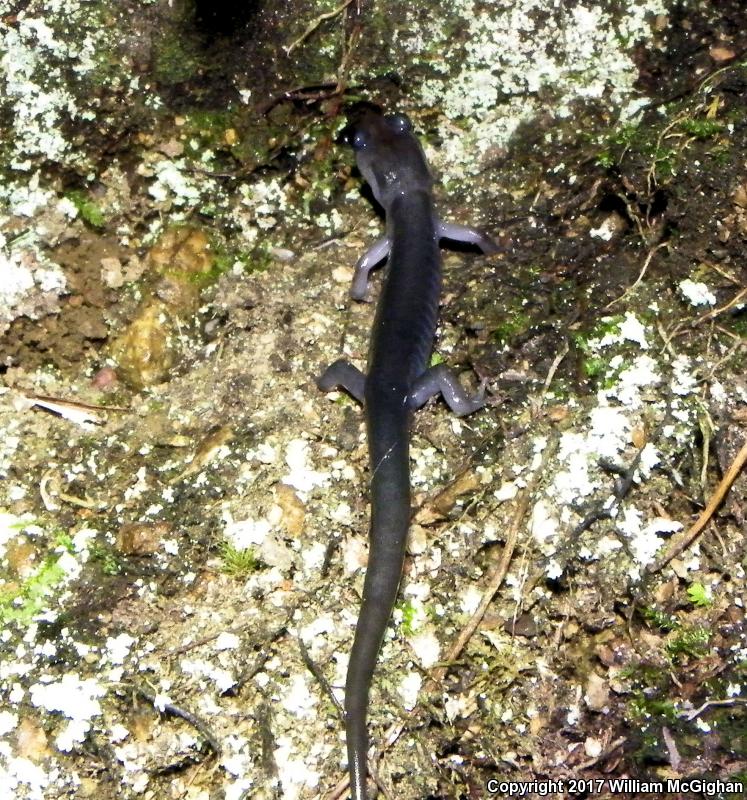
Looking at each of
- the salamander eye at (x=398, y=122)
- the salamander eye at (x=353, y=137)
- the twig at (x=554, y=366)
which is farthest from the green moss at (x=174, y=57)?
the twig at (x=554, y=366)

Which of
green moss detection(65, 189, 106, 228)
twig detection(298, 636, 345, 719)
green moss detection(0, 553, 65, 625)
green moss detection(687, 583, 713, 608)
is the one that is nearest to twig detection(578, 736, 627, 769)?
green moss detection(687, 583, 713, 608)

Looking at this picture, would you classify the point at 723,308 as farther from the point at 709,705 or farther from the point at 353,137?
the point at 353,137

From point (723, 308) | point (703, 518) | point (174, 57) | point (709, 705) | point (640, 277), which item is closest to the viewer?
point (709, 705)

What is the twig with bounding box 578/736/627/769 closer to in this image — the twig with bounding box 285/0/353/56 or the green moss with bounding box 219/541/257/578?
the green moss with bounding box 219/541/257/578

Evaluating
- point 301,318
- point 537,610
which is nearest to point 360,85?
point 301,318

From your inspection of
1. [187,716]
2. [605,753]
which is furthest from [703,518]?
[187,716]

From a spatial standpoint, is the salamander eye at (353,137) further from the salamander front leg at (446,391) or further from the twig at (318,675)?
the twig at (318,675)
